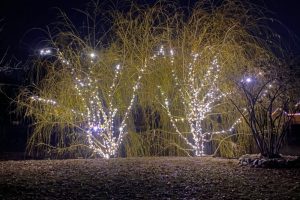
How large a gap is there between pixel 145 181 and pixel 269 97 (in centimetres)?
414

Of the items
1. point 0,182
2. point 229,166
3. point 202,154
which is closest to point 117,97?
point 202,154

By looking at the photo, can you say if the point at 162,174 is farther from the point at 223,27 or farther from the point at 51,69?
the point at 51,69

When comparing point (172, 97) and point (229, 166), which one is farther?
point (172, 97)

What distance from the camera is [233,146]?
12.7m

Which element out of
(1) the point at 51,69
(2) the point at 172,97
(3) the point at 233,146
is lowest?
(3) the point at 233,146

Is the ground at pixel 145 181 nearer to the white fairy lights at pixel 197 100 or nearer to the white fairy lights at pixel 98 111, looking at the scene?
the white fairy lights at pixel 197 100

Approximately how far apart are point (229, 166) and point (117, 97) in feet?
15.9

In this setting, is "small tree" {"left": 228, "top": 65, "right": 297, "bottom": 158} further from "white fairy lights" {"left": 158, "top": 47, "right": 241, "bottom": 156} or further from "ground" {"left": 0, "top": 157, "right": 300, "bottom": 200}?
"white fairy lights" {"left": 158, "top": 47, "right": 241, "bottom": 156}

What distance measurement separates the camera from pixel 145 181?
7512mm

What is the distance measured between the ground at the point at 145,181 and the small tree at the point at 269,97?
3.31 ft

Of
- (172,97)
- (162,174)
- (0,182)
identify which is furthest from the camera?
(172,97)

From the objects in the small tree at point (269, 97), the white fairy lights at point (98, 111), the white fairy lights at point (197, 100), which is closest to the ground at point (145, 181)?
the small tree at point (269, 97)

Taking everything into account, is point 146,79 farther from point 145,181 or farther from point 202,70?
point 145,181

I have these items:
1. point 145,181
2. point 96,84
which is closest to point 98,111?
point 96,84
